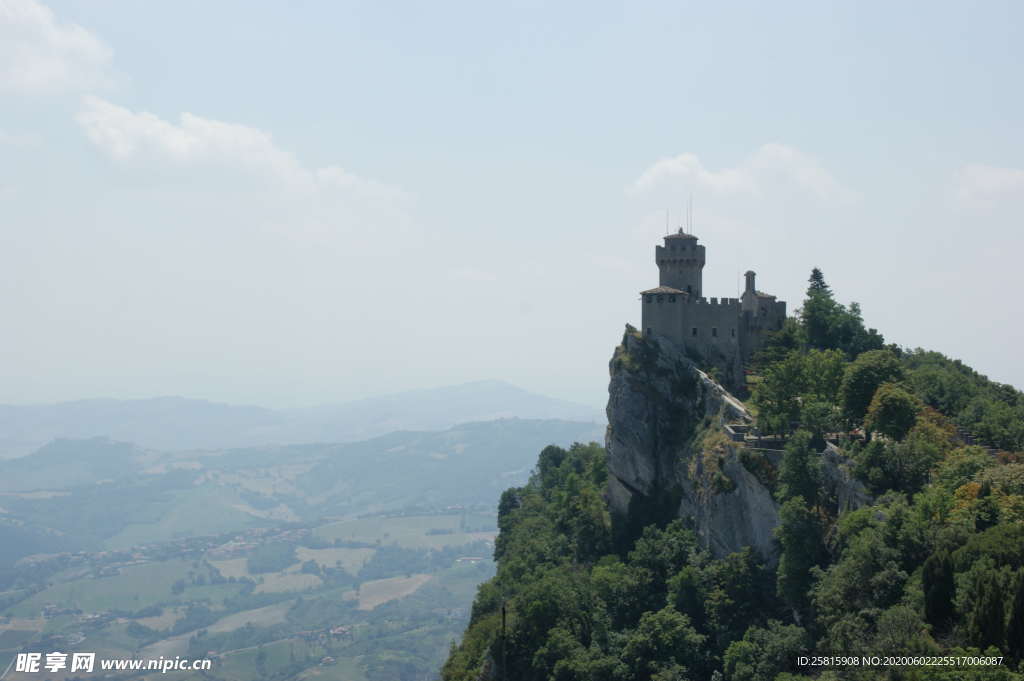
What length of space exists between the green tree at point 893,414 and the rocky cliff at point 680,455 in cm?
871

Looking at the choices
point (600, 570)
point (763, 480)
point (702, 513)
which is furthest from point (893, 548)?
point (600, 570)

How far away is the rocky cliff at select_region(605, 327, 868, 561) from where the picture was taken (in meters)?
63.4

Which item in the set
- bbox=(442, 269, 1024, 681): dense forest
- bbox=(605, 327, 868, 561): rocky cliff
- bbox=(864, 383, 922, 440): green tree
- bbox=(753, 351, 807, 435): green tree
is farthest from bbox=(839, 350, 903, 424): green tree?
bbox=(605, 327, 868, 561): rocky cliff

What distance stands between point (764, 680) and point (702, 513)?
17.2 m

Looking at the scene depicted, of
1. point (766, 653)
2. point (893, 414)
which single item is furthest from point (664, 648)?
point (893, 414)

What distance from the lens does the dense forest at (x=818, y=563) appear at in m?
39.6

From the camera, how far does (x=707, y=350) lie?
78750mm

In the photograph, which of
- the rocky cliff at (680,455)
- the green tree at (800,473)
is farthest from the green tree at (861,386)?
the rocky cliff at (680,455)

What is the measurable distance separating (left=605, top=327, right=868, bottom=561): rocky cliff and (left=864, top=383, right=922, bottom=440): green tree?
8.71 meters

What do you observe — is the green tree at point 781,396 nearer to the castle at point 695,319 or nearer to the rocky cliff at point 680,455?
the rocky cliff at point 680,455

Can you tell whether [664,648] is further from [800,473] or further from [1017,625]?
[1017,625]

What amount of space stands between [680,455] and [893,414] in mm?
20938

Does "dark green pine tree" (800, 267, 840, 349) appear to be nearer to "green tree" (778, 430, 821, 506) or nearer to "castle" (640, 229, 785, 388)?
"castle" (640, 229, 785, 388)

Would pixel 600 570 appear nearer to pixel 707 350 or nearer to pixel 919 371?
pixel 707 350
